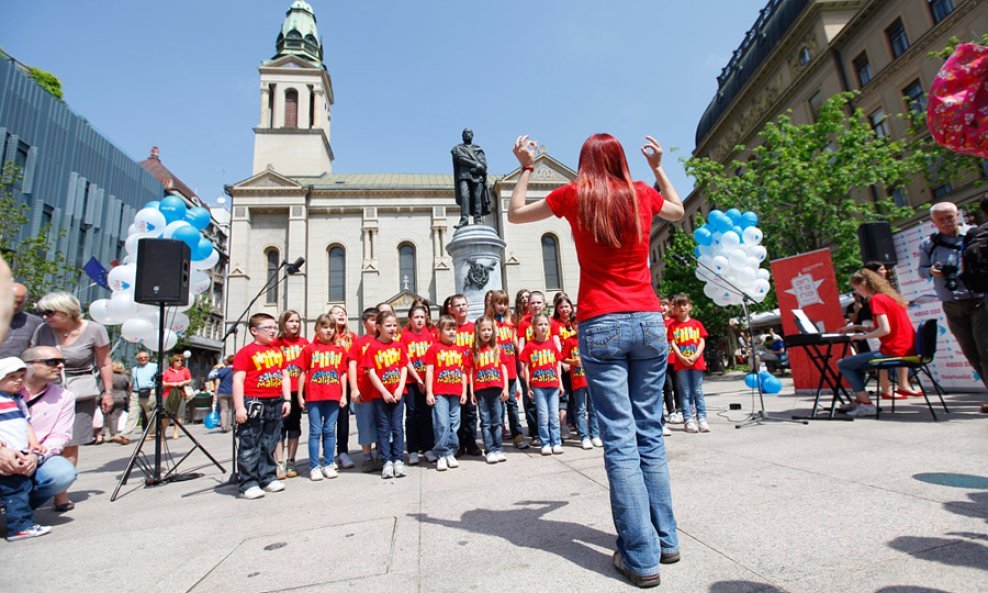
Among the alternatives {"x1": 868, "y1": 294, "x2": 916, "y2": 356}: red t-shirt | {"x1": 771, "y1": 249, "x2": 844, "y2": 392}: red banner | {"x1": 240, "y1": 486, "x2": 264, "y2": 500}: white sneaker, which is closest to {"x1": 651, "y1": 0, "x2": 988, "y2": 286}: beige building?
{"x1": 771, "y1": 249, "x2": 844, "y2": 392}: red banner

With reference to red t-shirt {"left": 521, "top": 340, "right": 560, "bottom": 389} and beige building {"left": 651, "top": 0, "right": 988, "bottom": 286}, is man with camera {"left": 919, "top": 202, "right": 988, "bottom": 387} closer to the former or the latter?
red t-shirt {"left": 521, "top": 340, "right": 560, "bottom": 389}

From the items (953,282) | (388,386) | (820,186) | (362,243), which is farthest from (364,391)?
(362,243)

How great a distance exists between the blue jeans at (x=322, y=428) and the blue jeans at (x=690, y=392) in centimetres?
413

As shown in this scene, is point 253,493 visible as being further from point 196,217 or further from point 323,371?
point 196,217

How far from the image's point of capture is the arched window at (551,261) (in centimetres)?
3203

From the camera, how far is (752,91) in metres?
33.1

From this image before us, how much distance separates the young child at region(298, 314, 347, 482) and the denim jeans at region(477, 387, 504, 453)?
4.91ft

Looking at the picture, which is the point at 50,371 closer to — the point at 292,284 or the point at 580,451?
the point at 580,451

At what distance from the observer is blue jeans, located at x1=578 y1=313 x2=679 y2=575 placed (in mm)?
2014

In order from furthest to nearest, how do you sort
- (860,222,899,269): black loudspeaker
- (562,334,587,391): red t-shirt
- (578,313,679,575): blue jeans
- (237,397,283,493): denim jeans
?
(860,222,899,269): black loudspeaker → (562,334,587,391): red t-shirt → (237,397,283,493): denim jeans → (578,313,679,575): blue jeans

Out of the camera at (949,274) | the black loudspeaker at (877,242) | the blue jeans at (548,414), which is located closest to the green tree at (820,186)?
the black loudspeaker at (877,242)

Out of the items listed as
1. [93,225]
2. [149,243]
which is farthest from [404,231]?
[149,243]

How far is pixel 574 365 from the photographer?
568 centimetres

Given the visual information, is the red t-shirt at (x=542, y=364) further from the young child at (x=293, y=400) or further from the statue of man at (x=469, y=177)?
the statue of man at (x=469, y=177)
